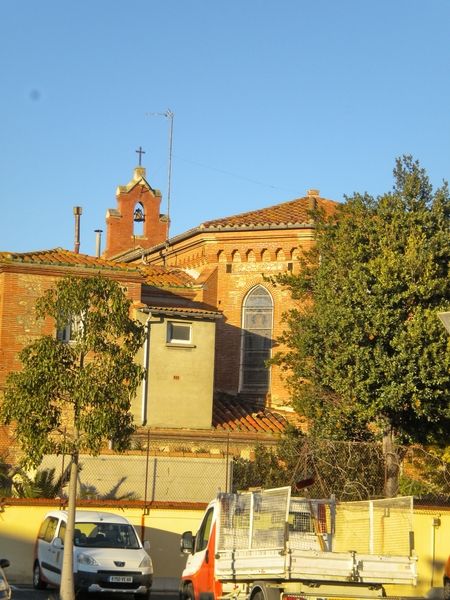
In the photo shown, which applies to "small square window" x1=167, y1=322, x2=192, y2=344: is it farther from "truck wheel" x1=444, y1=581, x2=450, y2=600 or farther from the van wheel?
"truck wheel" x1=444, y1=581, x2=450, y2=600

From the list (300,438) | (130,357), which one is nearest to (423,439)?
(300,438)

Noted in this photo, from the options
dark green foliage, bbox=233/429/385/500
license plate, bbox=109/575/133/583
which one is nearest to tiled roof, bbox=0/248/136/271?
dark green foliage, bbox=233/429/385/500

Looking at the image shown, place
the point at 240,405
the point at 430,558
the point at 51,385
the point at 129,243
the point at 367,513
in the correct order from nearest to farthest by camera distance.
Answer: the point at 367,513 < the point at 51,385 < the point at 430,558 < the point at 240,405 < the point at 129,243

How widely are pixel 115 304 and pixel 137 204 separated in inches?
1618

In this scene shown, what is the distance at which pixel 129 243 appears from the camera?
6047 centimetres

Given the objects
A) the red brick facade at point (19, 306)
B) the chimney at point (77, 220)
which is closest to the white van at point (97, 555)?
the red brick facade at point (19, 306)

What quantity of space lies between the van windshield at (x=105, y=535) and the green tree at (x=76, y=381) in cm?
249

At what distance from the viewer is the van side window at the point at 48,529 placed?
75.0 ft

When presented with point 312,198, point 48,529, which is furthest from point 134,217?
point 48,529

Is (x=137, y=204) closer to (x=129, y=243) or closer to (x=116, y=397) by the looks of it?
(x=129, y=243)

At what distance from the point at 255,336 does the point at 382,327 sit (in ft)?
37.6

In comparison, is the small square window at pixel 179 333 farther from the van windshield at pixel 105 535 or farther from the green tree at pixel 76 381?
the green tree at pixel 76 381

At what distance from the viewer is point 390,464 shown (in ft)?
99.8

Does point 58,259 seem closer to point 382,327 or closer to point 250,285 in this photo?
point 250,285
